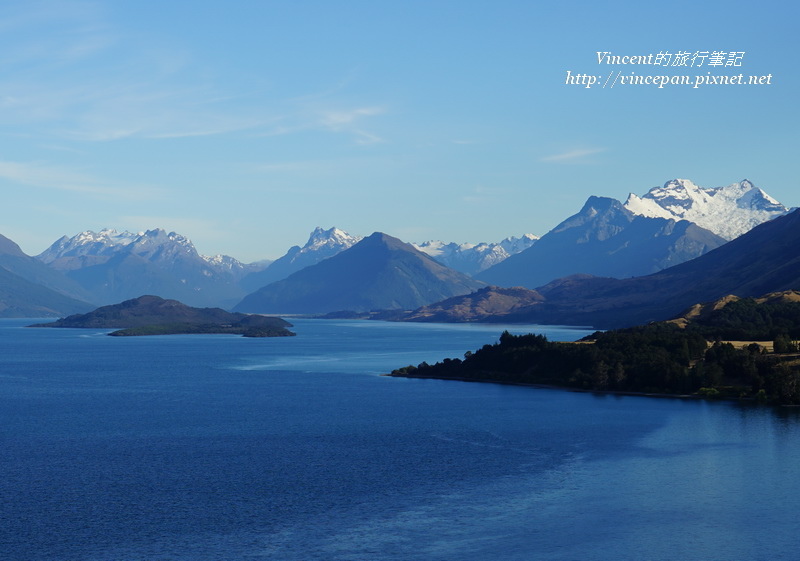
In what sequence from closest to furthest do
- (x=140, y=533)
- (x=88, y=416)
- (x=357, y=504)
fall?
(x=140, y=533) → (x=357, y=504) → (x=88, y=416)

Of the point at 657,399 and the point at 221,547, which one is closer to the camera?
the point at 221,547

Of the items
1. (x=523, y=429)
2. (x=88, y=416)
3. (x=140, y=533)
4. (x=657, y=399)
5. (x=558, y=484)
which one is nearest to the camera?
(x=140, y=533)

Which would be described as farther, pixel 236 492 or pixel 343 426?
pixel 343 426

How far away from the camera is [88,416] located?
15325cm

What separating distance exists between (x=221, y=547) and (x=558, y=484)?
127 ft

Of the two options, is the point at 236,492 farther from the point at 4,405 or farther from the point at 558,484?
the point at 4,405

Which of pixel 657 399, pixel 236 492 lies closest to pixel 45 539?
pixel 236 492

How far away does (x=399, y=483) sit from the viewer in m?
100

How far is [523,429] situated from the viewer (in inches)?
5482

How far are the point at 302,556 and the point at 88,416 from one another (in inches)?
3519

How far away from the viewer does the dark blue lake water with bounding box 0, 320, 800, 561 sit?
77.8 metres

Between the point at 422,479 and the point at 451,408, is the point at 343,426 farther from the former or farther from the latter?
the point at 422,479

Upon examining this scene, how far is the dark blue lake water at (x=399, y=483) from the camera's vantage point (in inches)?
3063

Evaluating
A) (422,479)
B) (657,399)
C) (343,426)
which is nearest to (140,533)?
(422,479)
